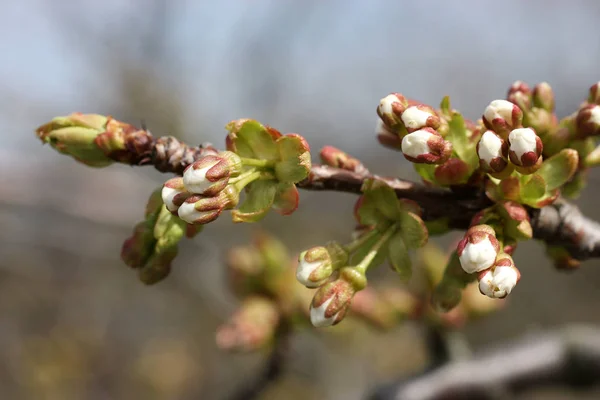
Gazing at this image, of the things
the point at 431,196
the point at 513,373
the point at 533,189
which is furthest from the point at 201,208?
the point at 513,373

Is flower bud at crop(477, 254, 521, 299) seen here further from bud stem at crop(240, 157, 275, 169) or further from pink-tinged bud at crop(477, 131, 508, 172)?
bud stem at crop(240, 157, 275, 169)

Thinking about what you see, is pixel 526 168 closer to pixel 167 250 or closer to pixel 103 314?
pixel 167 250

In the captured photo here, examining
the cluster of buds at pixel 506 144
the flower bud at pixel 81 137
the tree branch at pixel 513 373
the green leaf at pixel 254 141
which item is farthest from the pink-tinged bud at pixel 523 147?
the tree branch at pixel 513 373

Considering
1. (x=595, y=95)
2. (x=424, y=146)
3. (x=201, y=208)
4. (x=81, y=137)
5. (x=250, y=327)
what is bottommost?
(x=250, y=327)

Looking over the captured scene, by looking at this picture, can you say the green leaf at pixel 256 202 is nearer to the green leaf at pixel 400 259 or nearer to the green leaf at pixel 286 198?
the green leaf at pixel 286 198

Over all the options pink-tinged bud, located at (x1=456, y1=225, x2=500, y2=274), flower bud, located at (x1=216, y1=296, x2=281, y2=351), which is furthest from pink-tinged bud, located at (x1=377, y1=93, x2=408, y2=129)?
flower bud, located at (x1=216, y1=296, x2=281, y2=351)

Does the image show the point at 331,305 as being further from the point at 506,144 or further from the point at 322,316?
the point at 506,144
